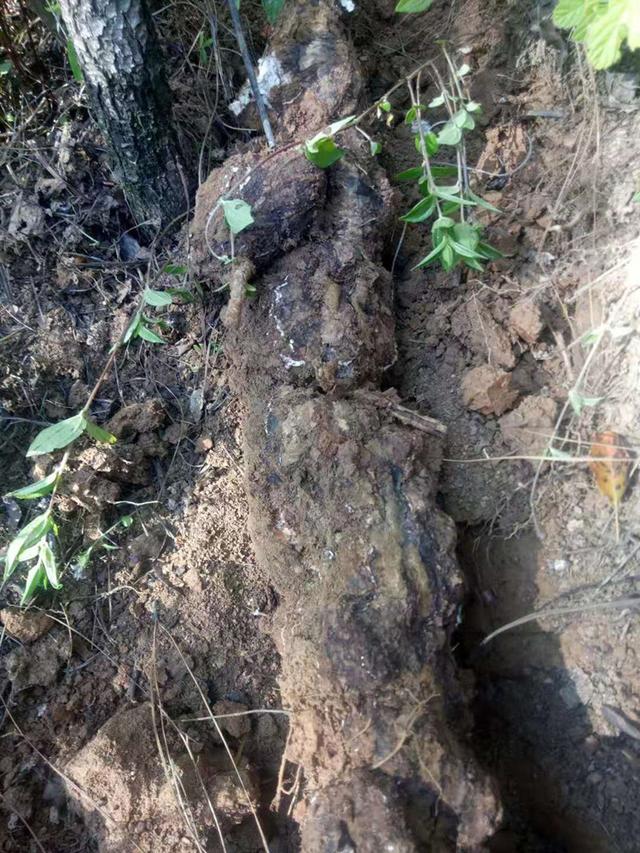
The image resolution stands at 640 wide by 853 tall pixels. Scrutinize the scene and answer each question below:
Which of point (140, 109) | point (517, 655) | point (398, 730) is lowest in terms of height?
point (517, 655)

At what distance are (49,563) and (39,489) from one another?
19cm

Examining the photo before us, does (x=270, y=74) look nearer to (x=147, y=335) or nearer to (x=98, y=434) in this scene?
(x=147, y=335)

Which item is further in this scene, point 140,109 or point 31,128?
point 31,128

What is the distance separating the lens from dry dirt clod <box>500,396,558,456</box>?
1.62m

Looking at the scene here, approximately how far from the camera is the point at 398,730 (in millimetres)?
1324

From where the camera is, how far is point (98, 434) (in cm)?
167

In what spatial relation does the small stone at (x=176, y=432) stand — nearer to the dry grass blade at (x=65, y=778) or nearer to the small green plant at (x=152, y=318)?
the small green plant at (x=152, y=318)

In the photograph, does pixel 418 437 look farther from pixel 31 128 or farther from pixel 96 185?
pixel 31 128

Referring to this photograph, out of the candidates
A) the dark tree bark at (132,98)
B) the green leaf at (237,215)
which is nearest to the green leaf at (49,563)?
the green leaf at (237,215)

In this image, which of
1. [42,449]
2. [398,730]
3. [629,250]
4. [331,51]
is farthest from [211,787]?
[331,51]

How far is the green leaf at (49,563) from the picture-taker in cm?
156

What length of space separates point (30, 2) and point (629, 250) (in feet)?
6.63

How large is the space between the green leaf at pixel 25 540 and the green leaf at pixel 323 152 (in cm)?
115

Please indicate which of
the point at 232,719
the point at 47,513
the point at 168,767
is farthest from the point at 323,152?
the point at 168,767
